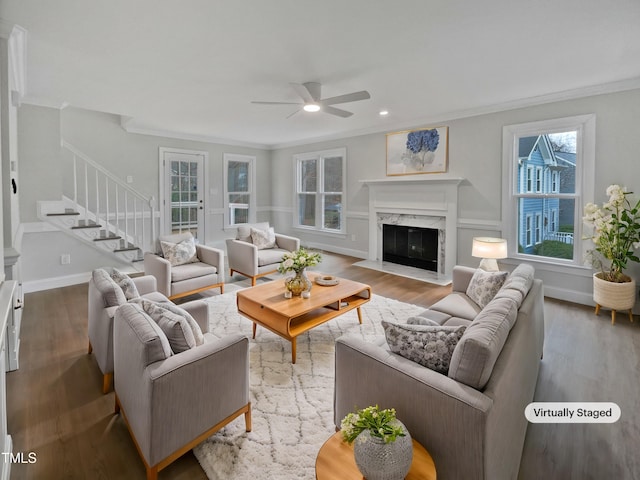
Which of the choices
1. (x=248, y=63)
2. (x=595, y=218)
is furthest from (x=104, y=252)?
(x=595, y=218)

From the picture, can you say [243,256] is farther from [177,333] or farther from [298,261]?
[177,333]

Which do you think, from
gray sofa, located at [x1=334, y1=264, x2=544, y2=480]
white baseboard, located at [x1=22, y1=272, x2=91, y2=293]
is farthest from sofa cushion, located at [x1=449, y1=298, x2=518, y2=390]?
white baseboard, located at [x1=22, y1=272, x2=91, y2=293]

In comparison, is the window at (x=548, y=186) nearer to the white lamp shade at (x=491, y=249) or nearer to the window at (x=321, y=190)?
the white lamp shade at (x=491, y=249)

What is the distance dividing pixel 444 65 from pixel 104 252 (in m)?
5.42

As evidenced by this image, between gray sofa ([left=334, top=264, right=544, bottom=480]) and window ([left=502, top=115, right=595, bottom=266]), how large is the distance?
307 cm

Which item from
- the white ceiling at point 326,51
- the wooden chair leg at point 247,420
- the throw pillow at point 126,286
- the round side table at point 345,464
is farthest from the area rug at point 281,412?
the white ceiling at point 326,51

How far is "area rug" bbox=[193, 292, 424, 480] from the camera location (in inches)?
66.7

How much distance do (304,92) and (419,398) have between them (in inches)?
118

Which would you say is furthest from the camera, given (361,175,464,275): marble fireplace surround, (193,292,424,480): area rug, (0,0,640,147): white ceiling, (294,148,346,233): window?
(294,148,346,233): window

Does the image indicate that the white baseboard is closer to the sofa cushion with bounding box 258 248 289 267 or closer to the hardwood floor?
the hardwood floor

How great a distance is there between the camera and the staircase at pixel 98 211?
4.73m

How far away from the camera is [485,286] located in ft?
9.14

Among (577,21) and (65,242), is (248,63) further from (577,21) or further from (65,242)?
(65,242)

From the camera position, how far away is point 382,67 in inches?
127
